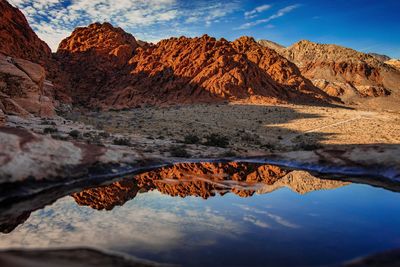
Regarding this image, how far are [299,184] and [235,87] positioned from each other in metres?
51.3

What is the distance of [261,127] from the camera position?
33688 millimetres

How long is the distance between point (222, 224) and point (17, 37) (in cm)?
6517

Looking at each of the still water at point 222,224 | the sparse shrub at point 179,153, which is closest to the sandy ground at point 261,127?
the sparse shrub at point 179,153

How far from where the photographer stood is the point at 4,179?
7.95 metres

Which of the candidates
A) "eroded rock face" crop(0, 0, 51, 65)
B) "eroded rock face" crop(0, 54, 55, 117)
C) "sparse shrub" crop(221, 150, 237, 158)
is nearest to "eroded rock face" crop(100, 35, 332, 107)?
"eroded rock face" crop(0, 0, 51, 65)

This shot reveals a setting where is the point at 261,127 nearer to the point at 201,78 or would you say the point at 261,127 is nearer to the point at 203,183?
the point at 203,183

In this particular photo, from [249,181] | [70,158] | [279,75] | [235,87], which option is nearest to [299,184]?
[249,181]

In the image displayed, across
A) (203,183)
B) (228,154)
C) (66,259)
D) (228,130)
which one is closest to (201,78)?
(228,130)

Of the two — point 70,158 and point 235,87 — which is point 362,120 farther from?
point 70,158

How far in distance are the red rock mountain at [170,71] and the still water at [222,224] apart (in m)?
49.3

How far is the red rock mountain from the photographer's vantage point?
6294 cm

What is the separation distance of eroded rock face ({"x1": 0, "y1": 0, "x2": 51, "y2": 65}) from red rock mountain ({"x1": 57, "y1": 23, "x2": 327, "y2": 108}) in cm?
964

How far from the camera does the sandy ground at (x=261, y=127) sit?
24031 millimetres

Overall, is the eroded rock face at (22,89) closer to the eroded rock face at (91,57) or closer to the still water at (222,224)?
the still water at (222,224)
